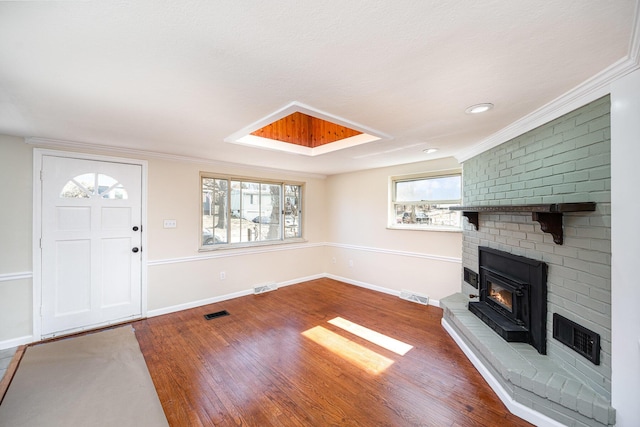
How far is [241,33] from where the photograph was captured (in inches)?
44.8

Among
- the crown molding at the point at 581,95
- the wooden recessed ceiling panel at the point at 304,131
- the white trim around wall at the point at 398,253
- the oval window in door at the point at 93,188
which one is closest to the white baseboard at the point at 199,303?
the white trim around wall at the point at 398,253

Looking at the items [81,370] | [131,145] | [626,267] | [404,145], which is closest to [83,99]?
[131,145]

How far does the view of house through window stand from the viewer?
13.6ft

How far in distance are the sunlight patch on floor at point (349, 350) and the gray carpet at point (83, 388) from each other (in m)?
1.54

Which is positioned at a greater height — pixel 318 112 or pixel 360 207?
pixel 318 112

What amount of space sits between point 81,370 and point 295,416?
6.82 feet

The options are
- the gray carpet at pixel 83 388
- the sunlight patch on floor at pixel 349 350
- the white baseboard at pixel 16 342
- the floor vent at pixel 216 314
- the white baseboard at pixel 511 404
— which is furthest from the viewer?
the floor vent at pixel 216 314

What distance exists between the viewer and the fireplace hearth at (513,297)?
207 cm

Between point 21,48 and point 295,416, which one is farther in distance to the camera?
point 295,416

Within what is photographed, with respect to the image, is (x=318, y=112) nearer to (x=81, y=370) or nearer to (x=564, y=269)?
(x=564, y=269)

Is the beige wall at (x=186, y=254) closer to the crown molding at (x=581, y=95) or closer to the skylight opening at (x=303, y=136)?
the skylight opening at (x=303, y=136)

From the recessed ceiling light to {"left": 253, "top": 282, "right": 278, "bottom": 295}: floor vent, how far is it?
3943mm

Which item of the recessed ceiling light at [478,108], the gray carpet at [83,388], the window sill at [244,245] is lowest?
the gray carpet at [83,388]

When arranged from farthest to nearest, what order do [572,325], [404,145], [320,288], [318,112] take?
[320,288], [404,145], [318,112], [572,325]
